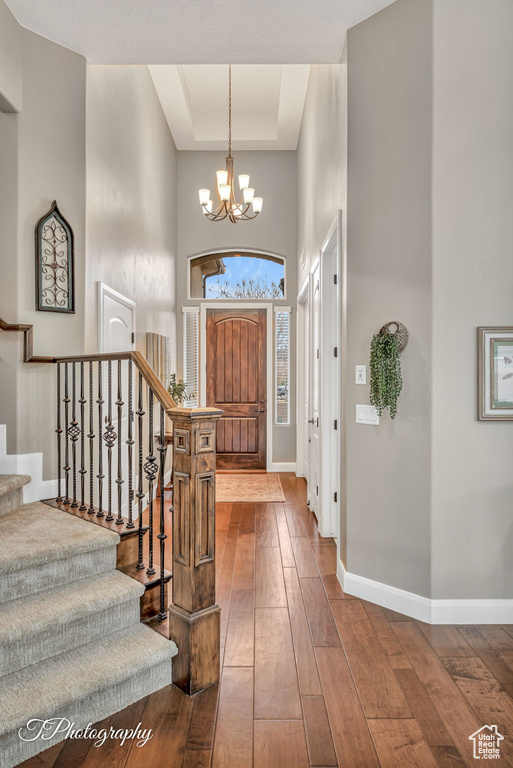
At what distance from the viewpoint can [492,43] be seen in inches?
101

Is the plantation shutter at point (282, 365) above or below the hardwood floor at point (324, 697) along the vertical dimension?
above

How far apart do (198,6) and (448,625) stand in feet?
11.9

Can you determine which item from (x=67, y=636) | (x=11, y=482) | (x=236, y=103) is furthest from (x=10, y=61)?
(x=236, y=103)

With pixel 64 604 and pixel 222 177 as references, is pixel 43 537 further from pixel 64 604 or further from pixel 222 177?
pixel 222 177

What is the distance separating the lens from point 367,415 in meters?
2.91

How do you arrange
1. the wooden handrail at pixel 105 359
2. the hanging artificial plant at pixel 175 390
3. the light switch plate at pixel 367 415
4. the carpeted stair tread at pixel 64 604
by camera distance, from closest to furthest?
the carpeted stair tread at pixel 64 604 < the wooden handrail at pixel 105 359 < the light switch plate at pixel 367 415 < the hanging artificial plant at pixel 175 390

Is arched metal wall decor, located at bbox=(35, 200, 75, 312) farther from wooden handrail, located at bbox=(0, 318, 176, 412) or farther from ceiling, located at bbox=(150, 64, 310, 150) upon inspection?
ceiling, located at bbox=(150, 64, 310, 150)

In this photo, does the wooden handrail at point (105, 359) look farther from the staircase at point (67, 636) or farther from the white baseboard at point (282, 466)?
the white baseboard at point (282, 466)

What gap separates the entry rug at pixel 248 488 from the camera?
5.36 metres

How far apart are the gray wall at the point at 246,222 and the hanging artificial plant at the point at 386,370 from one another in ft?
13.5

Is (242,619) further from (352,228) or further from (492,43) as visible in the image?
(492,43)

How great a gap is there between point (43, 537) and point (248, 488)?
3.65m

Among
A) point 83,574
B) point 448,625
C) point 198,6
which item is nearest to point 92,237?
point 198,6

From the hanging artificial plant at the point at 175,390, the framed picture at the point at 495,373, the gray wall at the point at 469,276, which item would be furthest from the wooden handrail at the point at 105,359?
the hanging artificial plant at the point at 175,390
